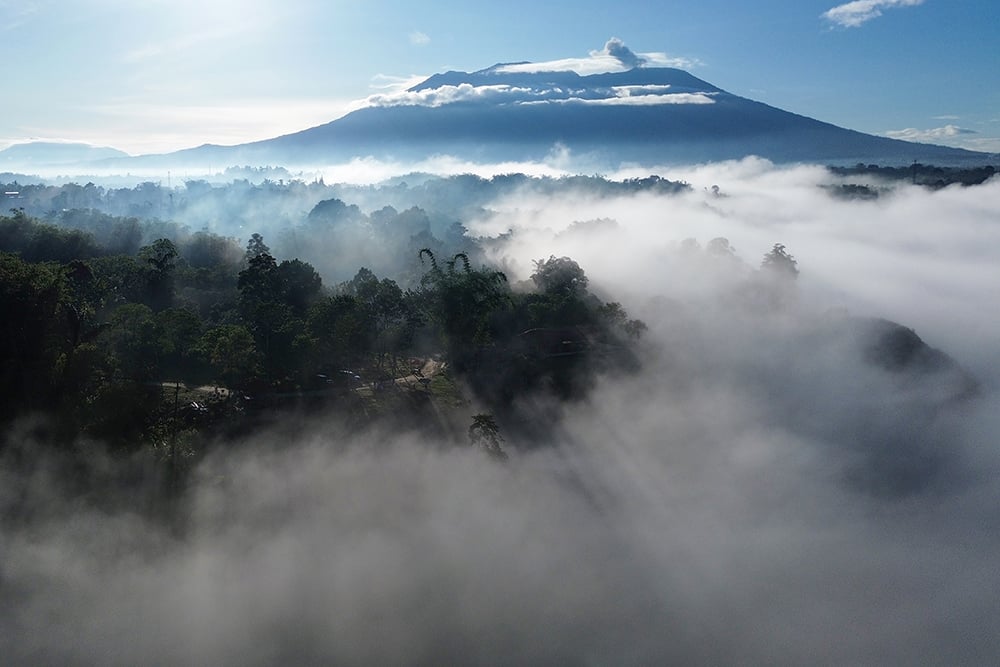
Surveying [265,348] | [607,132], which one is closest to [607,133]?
[607,132]

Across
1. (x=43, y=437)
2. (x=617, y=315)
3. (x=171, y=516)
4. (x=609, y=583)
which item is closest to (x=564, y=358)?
(x=617, y=315)

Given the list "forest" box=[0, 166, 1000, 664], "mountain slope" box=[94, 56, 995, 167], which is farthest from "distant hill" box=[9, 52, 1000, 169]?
"forest" box=[0, 166, 1000, 664]

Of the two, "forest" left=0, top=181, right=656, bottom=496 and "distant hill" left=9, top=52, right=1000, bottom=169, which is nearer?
"forest" left=0, top=181, right=656, bottom=496

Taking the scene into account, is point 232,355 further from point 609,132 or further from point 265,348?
point 609,132

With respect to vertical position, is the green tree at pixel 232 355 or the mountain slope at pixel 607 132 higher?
Answer: the mountain slope at pixel 607 132

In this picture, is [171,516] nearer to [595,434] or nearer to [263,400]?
[263,400]

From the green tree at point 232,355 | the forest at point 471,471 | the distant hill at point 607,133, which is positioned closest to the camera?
the forest at point 471,471

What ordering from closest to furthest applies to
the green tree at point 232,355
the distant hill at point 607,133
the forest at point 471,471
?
the forest at point 471,471 → the green tree at point 232,355 → the distant hill at point 607,133

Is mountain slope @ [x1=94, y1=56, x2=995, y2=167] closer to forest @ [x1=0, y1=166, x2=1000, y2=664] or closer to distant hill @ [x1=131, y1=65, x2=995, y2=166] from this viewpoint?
distant hill @ [x1=131, y1=65, x2=995, y2=166]

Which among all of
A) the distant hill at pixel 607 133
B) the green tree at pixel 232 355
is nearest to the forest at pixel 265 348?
the green tree at pixel 232 355

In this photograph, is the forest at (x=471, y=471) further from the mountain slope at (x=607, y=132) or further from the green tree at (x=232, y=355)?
the mountain slope at (x=607, y=132)

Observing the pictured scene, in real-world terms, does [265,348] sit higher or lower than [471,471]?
higher
